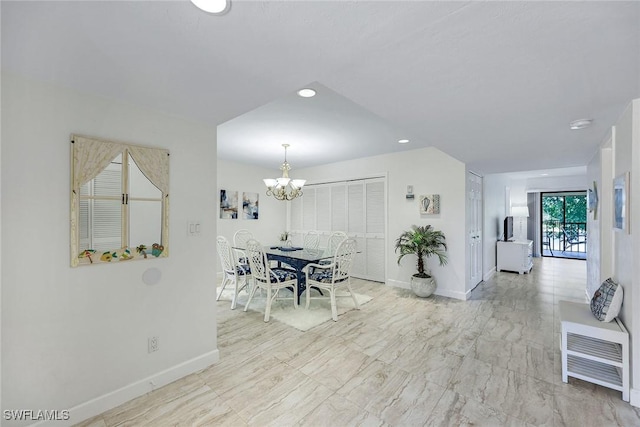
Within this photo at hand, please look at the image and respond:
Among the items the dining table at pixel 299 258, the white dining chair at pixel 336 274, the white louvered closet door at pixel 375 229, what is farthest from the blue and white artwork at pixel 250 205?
the white dining chair at pixel 336 274

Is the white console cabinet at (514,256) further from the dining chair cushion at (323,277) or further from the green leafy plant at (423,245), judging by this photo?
the dining chair cushion at (323,277)

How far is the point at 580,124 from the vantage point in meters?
2.45

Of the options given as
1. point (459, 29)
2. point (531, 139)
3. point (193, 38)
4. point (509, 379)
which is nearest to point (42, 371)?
point (193, 38)

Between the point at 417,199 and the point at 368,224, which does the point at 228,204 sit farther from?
the point at 417,199

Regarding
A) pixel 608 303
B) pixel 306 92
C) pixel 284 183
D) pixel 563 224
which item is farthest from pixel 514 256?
pixel 306 92

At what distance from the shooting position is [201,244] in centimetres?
245

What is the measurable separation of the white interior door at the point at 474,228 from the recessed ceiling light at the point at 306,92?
3.25 meters

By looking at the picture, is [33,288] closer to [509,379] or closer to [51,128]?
[51,128]

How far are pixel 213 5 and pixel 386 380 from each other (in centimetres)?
269

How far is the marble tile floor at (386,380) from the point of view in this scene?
186cm

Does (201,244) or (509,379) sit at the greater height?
(201,244)

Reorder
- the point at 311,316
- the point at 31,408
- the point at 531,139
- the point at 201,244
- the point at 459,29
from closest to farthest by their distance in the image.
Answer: the point at 459,29
the point at 31,408
the point at 201,244
the point at 531,139
the point at 311,316

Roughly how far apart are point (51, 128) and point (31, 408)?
1.71 meters

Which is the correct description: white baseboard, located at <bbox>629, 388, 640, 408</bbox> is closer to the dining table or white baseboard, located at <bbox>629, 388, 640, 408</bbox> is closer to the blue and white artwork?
the dining table
